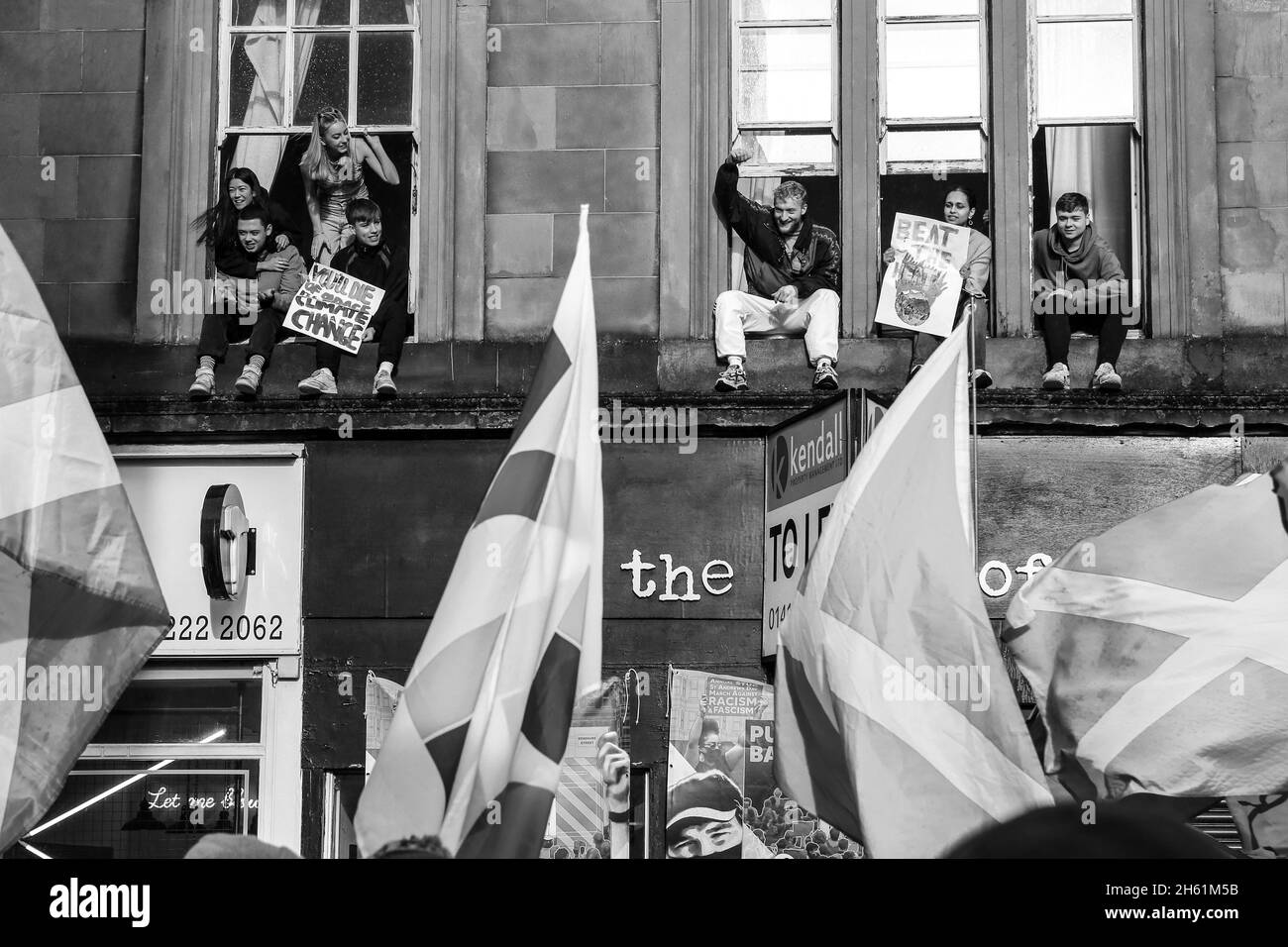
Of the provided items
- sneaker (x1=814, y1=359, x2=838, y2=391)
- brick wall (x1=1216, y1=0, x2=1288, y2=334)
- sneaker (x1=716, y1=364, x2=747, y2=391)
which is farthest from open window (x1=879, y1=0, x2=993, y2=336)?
brick wall (x1=1216, y1=0, x2=1288, y2=334)

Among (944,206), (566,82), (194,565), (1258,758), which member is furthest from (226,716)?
(1258,758)

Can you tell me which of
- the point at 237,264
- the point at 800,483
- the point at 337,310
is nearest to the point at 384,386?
the point at 337,310

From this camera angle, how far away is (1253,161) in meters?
11.5

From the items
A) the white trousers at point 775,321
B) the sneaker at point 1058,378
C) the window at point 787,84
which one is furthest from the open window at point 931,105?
the sneaker at point 1058,378

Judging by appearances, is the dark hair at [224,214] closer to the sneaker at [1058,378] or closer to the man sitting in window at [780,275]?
the man sitting in window at [780,275]

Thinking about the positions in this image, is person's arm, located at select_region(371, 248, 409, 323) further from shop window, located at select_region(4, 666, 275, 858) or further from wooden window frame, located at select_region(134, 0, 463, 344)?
shop window, located at select_region(4, 666, 275, 858)

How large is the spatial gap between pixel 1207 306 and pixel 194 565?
6.62 m

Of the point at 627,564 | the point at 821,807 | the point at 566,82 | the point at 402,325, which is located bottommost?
the point at 821,807

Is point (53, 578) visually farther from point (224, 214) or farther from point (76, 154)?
point (76, 154)

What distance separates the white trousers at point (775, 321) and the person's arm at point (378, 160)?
2378 millimetres

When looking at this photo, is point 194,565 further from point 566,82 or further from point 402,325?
point 566,82

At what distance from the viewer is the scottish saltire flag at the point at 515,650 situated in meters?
7.13

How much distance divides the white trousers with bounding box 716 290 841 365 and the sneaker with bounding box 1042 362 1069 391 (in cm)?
133
